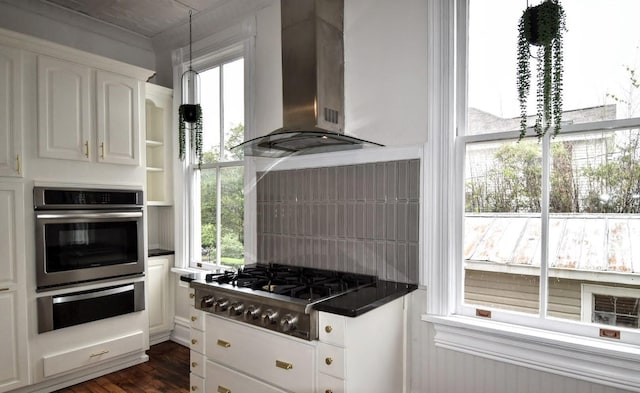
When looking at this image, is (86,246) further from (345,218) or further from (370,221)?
(370,221)

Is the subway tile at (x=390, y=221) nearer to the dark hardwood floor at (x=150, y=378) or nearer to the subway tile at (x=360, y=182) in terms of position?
the subway tile at (x=360, y=182)

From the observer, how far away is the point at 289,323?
1774mm

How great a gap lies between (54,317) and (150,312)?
0.84 meters

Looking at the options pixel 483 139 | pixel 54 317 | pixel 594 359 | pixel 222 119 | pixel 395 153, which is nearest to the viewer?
pixel 594 359

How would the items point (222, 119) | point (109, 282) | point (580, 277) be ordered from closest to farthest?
point (580, 277), point (109, 282), point (222, 119)

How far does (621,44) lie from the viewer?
65.8 inches

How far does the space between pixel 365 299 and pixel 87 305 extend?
2211 millimetres

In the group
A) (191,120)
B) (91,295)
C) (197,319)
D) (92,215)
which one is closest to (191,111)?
(191,120)

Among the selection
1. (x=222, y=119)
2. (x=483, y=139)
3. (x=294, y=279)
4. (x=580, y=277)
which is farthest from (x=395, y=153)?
(x=222, y=119)

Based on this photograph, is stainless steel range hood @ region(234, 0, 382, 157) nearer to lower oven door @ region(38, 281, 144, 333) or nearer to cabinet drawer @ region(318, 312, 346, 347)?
cabinet drawer @ region(318, 312, 346, 347)

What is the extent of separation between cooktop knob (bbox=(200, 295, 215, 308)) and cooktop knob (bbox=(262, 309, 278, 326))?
0.44 meters

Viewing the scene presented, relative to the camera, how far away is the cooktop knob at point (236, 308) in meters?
1.99

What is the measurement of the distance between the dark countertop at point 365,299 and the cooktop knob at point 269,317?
0.23 metres

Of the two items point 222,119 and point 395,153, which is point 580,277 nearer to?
point 395,153
